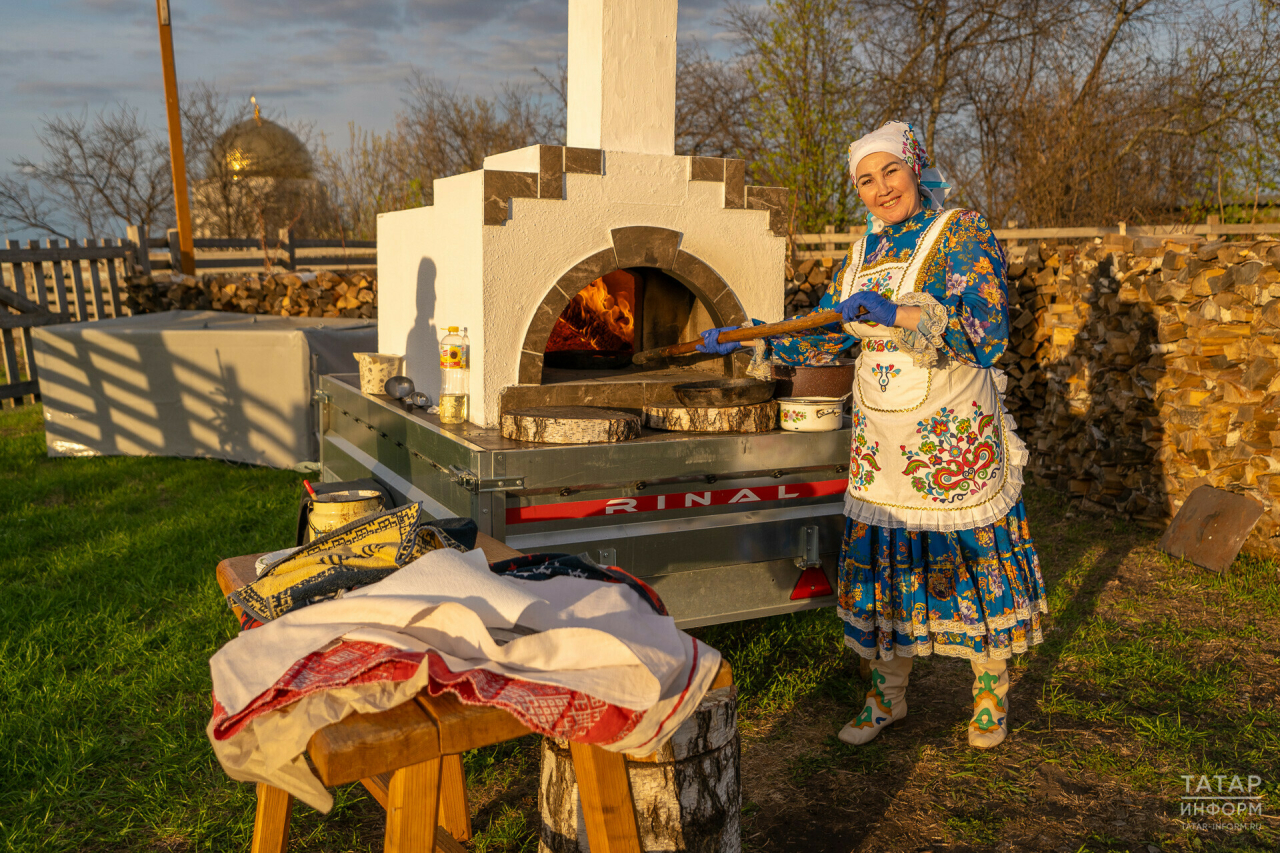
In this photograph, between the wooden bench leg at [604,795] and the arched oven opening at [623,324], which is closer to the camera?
the wooden bench leg at [604,795]

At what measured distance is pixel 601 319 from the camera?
4.89m

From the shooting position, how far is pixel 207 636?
4199mm

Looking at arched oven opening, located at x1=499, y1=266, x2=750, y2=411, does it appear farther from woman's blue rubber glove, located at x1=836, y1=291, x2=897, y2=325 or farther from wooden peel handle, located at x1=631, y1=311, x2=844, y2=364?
woman's blue rubber glove, located at x1=836, y1=291, x2=897, y2=325

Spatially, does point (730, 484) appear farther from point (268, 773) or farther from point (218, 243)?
point (218, 243)

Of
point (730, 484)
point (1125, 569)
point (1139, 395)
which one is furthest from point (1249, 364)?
point (730, 484)

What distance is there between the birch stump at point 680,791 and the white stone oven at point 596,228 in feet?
6.21

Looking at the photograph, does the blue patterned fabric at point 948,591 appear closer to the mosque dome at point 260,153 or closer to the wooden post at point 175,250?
the wooden post at point 175,250

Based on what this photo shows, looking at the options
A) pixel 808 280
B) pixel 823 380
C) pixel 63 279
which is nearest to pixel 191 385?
pixel 63 279

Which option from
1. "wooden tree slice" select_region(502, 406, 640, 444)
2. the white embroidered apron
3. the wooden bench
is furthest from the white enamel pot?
the wooden bench

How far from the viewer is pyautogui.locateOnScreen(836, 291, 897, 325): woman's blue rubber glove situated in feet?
9.43

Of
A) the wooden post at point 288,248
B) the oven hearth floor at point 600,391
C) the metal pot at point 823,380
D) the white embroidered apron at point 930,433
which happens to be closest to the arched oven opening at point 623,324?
the oven hearth floor at point 600,391

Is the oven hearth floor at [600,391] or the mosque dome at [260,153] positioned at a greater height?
the mosque dome at [260,153]

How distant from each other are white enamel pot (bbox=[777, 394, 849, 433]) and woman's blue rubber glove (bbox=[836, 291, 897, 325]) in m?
0.74

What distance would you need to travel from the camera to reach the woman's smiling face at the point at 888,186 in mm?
3070
